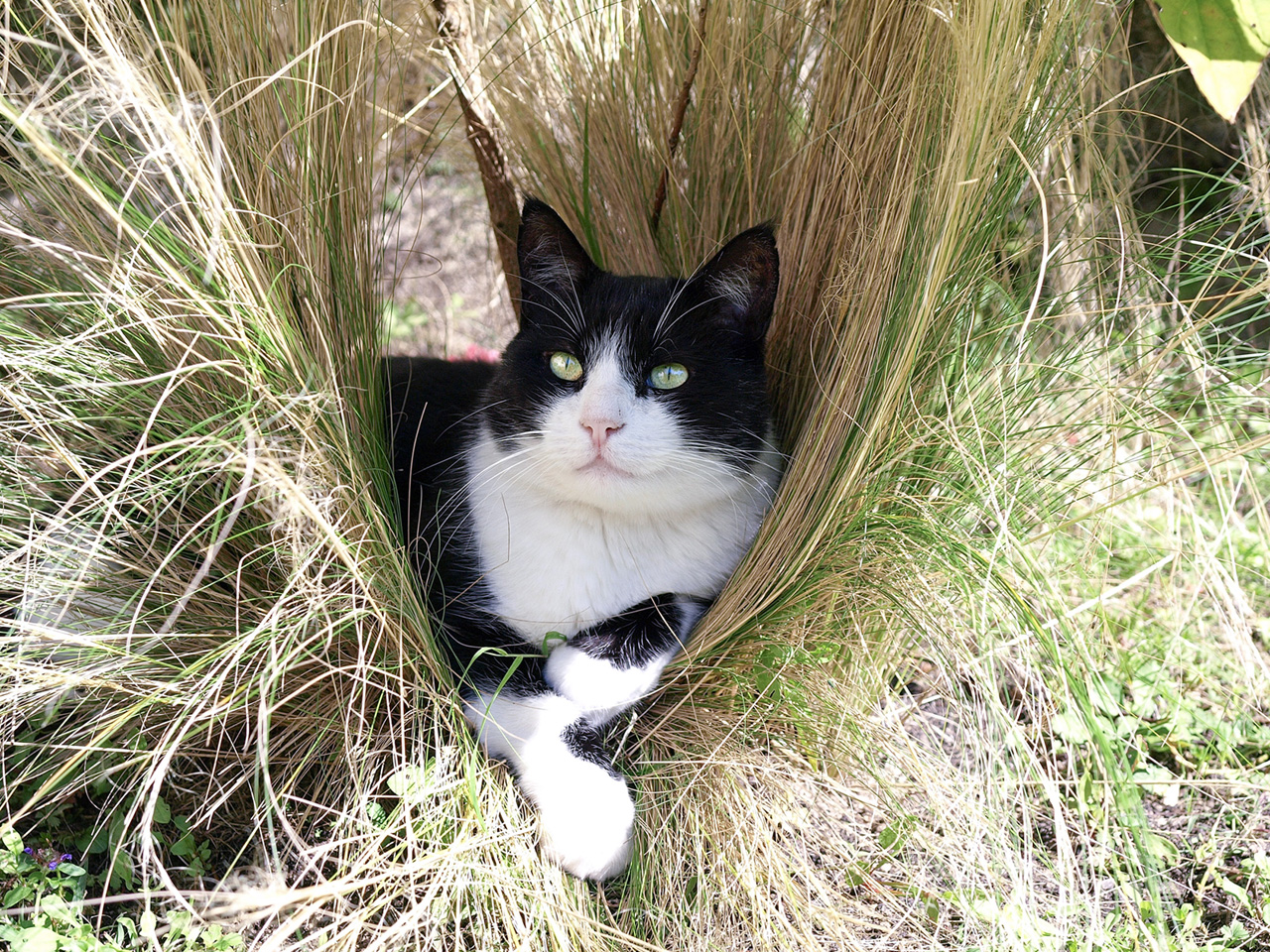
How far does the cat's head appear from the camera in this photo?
4.44 ft

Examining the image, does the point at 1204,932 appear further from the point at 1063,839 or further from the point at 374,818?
the point at 374,818

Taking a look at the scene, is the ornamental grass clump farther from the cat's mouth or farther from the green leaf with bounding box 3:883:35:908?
the cat's mouth

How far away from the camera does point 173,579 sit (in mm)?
1275

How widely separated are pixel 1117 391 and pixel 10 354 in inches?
59.4

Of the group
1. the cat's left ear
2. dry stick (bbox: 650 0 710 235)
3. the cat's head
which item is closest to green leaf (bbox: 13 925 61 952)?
the cat's head

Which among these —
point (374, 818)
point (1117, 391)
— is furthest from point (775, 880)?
point (1117, 391)

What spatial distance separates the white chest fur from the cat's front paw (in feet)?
0.75

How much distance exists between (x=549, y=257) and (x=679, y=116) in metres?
0.38

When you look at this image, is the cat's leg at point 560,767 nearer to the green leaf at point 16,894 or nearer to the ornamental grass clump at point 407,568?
the ornamental grass clump at point 407,568

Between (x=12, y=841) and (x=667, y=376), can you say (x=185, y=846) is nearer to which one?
(x=12, y=841)

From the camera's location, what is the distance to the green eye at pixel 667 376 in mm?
1427

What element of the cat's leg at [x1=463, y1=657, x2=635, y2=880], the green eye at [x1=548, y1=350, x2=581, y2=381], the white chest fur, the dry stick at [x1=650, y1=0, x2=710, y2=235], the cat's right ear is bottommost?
the cat's leg at [x1=463, y1=657, x2=635, y2=880]

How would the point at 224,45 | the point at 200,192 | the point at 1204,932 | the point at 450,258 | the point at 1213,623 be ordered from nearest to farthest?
the point at 200,192 → the point at 224,45 → the point at 1204,932 → the point at 1213,623 → the point at 450,258

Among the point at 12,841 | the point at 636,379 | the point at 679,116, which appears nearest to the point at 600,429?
the point at 636,379
